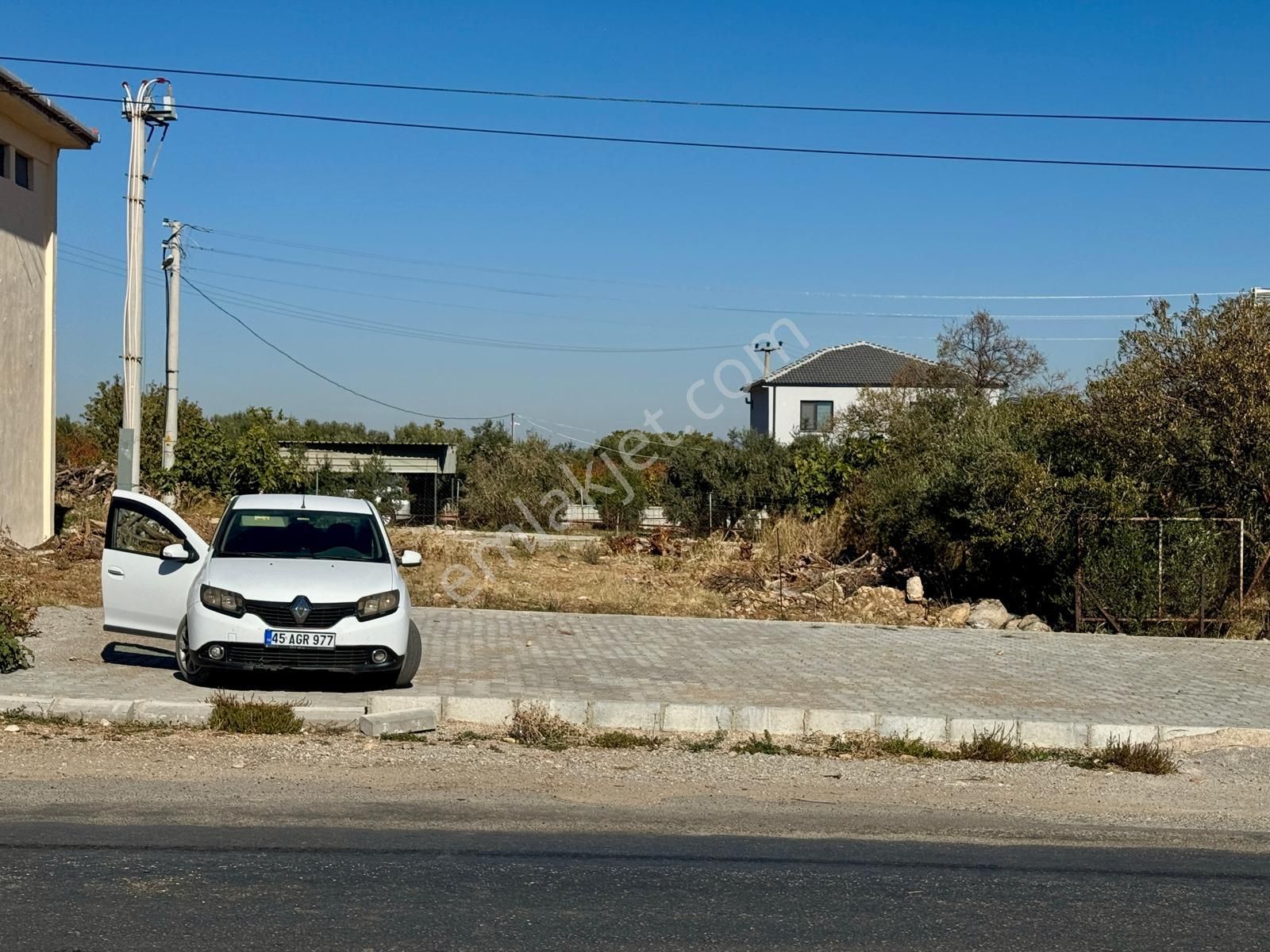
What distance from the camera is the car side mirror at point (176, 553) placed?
429 inches

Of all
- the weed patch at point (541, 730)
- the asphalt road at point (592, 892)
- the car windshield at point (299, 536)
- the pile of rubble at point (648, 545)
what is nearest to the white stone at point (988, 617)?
the car windshield at point (299, 536)

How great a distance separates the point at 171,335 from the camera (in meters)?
30.1

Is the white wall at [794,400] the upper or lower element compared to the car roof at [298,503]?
upper

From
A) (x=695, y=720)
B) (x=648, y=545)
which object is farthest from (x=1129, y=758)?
(x=648, y=545)

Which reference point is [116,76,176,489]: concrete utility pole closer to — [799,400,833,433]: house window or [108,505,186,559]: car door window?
[108,505,186,559]: car door window

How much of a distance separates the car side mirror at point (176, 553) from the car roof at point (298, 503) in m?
0.87

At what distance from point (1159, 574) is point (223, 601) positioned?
12377mm

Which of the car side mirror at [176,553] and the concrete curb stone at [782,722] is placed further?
the car side mirror at [176,553]

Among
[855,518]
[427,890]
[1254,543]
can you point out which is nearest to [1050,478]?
[1254,543]

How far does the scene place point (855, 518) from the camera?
26.4 meters

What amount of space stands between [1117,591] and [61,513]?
2013 cm

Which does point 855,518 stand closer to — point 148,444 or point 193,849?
point 193,849

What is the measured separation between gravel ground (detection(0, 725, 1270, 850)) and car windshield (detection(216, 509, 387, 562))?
2595mm

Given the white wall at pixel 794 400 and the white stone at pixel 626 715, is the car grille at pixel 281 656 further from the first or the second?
the white wall at pixel 794 400
